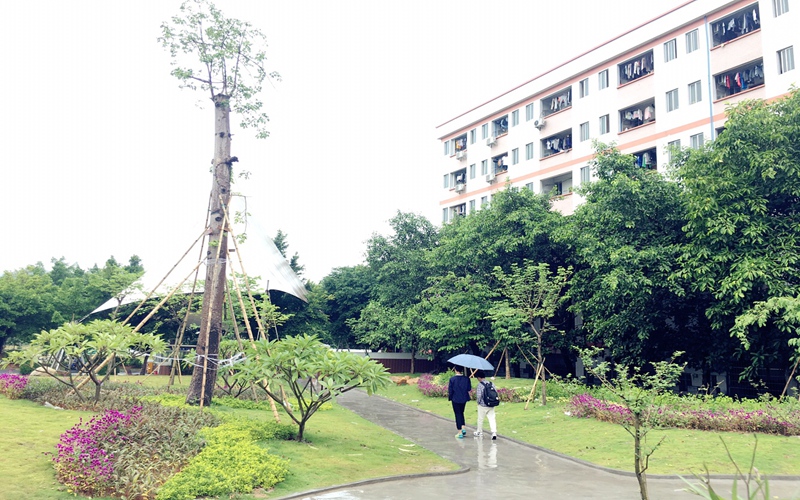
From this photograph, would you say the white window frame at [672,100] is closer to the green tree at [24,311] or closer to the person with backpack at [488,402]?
the person with backpack at [488,402]

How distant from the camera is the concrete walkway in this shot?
7.62 metres

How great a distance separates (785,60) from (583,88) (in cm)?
998

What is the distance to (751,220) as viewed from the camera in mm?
15641

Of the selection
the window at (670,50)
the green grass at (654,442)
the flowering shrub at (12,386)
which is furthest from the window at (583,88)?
the flowering shrub at (12,386)

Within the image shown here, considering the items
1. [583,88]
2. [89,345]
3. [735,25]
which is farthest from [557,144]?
[89,345]

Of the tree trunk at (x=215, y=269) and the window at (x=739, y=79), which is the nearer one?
the tree trunk at (x=215, y=269)

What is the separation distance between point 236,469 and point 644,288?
13391 millimetres

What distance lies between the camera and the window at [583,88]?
29766 millimetres

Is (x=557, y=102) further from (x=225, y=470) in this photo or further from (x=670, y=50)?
(x=225, y=470)

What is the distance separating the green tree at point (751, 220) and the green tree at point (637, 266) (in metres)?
1.14

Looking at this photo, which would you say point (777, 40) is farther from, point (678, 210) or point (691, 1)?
point (678, 210)

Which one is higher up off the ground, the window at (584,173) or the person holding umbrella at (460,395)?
the window at (584,173)

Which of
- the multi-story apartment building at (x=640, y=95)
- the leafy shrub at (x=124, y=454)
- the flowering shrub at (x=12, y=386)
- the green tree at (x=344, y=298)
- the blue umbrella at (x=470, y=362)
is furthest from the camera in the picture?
the green tree at (x=344, y=298)

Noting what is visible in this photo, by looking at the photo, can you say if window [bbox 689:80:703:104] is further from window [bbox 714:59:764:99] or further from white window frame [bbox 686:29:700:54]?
white window frame [bbox 686:29:700:54]
